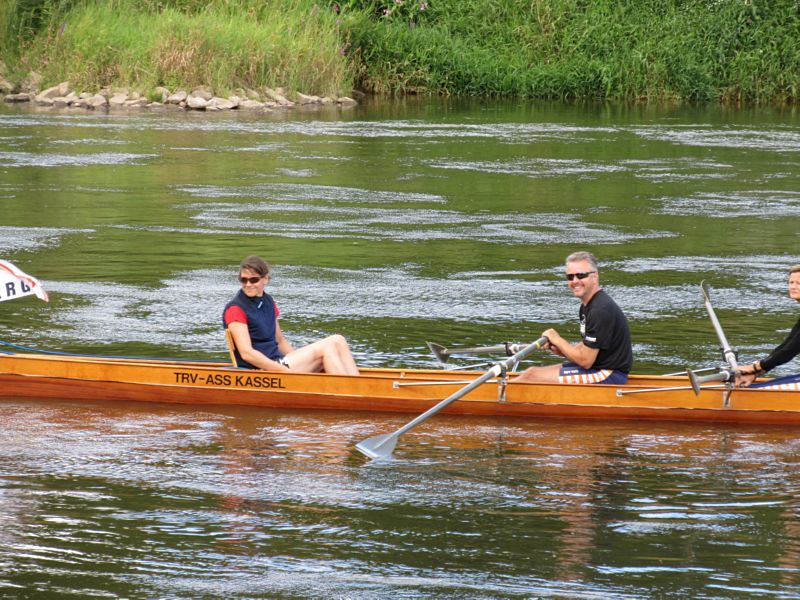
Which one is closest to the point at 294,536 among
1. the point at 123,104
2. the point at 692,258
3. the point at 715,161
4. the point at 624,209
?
the point at 692,258

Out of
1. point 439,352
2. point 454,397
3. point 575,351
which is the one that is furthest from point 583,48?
point 454,397

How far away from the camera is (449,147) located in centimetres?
2736

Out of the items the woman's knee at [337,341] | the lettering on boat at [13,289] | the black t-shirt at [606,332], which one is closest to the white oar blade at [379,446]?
the woman's knee at [337,341]

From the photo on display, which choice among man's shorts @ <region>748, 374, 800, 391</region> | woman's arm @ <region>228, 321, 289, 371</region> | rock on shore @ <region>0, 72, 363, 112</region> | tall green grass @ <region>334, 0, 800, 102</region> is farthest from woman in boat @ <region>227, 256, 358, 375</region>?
tall green grass @ <region>334, 0, 800, 102</region>

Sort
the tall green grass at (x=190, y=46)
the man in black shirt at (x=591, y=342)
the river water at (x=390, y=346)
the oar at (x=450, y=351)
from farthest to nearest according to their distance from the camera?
1. the tall green grass at (x=190, y=46)
2. the oar at (x=450, y=351)
3. the man in black shirt at (x=591, y=342)
4. the river water at (x=390, y=346)

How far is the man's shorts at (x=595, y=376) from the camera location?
387 inches

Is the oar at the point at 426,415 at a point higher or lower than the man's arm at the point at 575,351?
lower

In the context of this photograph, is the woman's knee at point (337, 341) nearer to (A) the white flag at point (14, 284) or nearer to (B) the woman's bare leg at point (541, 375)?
(B) the woman's bare leg at point (541, 375)

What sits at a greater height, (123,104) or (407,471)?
(123,104)

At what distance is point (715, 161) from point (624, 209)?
599 cm

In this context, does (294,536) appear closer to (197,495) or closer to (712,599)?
(197,495)

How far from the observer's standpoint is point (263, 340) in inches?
397

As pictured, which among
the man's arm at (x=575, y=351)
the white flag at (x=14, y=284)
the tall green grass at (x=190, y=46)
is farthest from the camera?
the tall green grass at (x=190, y=46)

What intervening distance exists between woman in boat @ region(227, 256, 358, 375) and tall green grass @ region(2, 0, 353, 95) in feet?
80.7
